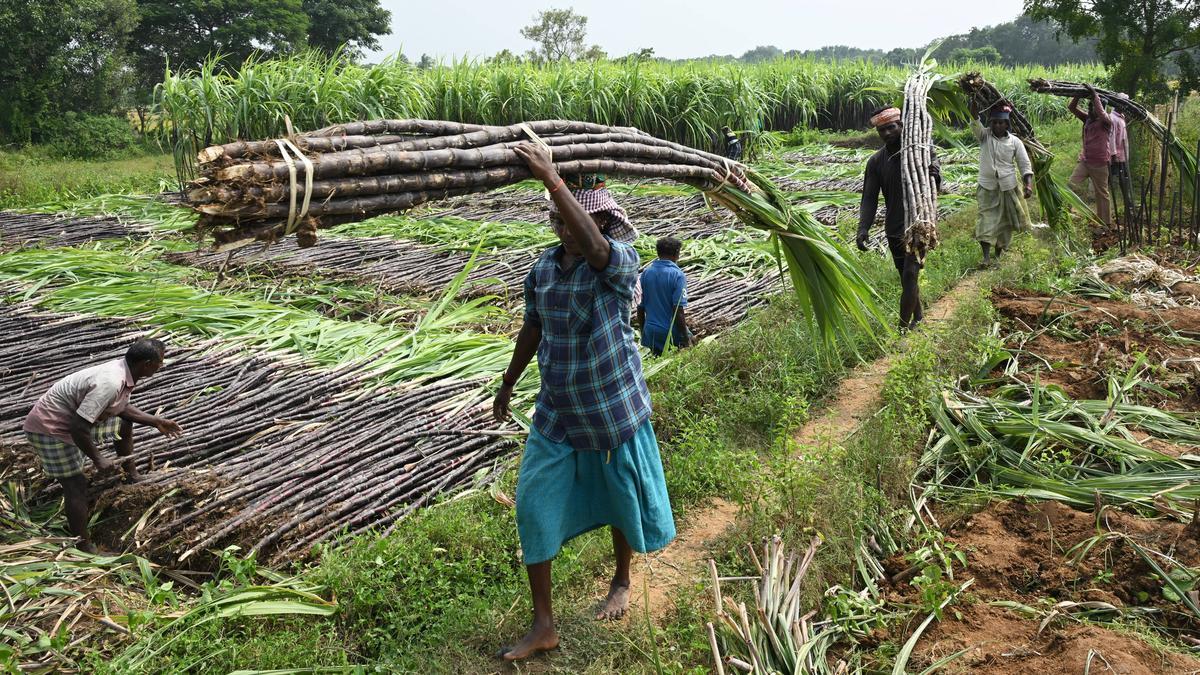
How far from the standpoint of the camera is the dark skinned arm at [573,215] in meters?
2.18

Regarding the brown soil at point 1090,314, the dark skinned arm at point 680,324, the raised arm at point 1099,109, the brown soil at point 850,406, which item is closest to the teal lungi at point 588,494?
the brown soil at point 850,406

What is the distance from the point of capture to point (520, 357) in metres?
2.74

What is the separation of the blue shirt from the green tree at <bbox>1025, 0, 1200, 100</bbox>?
1066cm

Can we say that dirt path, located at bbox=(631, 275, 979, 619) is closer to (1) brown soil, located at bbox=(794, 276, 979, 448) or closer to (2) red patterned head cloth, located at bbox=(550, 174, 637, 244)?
(1) brown soil, located at bbox=(794, 276, 979, 448)

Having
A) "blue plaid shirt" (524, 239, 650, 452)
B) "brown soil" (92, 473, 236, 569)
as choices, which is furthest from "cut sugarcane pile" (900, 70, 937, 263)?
"brown soil" (92, 473, 236, 569)

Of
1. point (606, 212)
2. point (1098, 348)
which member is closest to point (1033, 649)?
point (606, 212)

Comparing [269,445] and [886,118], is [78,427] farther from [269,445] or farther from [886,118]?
[886,118]

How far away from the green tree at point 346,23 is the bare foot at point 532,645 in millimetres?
32530

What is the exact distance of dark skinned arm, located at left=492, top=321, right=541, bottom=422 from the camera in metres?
2.64

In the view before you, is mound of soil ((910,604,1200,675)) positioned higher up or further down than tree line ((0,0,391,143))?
further down

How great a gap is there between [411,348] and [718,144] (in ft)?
28.1

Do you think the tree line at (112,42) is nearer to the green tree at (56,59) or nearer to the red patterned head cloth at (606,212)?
the green tree at (56,59)

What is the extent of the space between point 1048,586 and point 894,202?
3308 millimetres

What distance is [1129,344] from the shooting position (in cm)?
461
